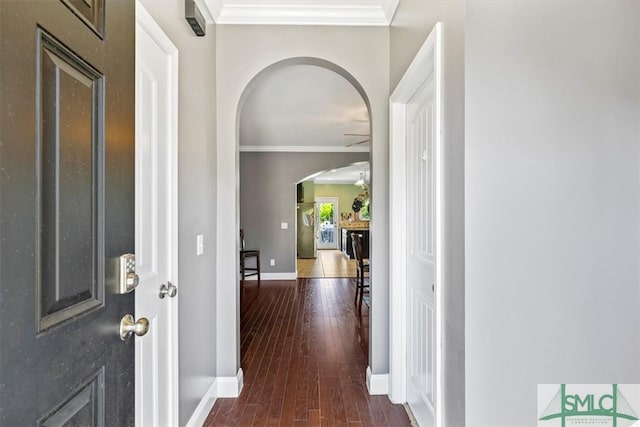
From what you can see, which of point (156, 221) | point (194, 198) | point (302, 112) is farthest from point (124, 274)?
point (302, 112)

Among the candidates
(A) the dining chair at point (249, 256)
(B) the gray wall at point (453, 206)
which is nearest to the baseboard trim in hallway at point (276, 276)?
(A) the dining chair at point (249, 256)

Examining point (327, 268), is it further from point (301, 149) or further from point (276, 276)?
point (301, 149)

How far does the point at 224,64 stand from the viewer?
93.0 inches

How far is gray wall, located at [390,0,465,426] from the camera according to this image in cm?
124

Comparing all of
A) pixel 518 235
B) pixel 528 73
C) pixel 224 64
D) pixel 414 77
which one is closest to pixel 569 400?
pixel 518 235

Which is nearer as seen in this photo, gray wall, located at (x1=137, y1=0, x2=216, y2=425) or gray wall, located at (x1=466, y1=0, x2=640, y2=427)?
gray wall, located at (x1=466, y1=0, x2=640, y2=427)

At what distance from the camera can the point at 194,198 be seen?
1.97 meters

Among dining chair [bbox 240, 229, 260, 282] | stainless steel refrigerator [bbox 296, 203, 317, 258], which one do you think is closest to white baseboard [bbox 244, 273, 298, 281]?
dining chair [bbox 240, 229, 260, 282]

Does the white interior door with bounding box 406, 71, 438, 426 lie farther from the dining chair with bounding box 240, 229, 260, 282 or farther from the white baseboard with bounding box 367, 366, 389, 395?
the dining chair with bounding box 240, 229, 260, 282

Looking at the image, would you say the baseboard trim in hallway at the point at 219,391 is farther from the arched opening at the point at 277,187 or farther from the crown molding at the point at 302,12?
the arched opening at the point at 277,187

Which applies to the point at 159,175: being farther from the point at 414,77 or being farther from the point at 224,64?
the point at 414,77

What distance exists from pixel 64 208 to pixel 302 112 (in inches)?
160

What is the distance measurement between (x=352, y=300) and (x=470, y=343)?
156 inches

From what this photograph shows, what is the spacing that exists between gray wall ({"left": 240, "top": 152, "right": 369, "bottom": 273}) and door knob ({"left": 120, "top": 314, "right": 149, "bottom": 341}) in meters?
5.78
